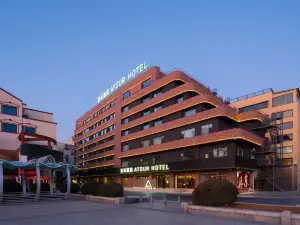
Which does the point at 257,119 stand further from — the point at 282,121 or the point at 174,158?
the point at 174,158

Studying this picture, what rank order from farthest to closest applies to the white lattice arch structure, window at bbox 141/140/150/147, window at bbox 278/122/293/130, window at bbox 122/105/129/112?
1. window at bbox 122/105/129/112
2. window at bbox 141/140/150/147
3. window at bbox 278/122/293/130
4. the white lattice arch structure

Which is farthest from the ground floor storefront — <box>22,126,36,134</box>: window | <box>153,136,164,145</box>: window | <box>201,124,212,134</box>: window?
<box>22,126,36,134</box>: window

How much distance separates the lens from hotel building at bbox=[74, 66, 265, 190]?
171 feet

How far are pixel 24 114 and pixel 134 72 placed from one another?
28.5m

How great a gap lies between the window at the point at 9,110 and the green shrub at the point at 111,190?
3937 cm

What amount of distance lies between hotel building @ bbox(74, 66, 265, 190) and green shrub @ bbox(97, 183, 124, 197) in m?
24.3

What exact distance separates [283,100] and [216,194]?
161 feet

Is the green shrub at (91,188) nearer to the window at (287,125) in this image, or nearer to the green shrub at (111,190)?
the green shrub at (111,190)

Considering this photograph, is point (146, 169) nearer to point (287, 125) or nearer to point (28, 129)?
point (28, 129)

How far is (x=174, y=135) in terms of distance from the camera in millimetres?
61594

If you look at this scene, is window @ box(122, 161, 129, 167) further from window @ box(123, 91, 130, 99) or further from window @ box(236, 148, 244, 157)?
window @ box(236, 148, 244, 157)

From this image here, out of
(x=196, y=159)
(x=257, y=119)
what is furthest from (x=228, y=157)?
(x=257, y=119)

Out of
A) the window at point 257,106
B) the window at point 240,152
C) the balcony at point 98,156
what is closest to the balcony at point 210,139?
the window at point 240,152

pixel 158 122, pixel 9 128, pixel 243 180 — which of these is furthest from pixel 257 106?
pixel 9 128
